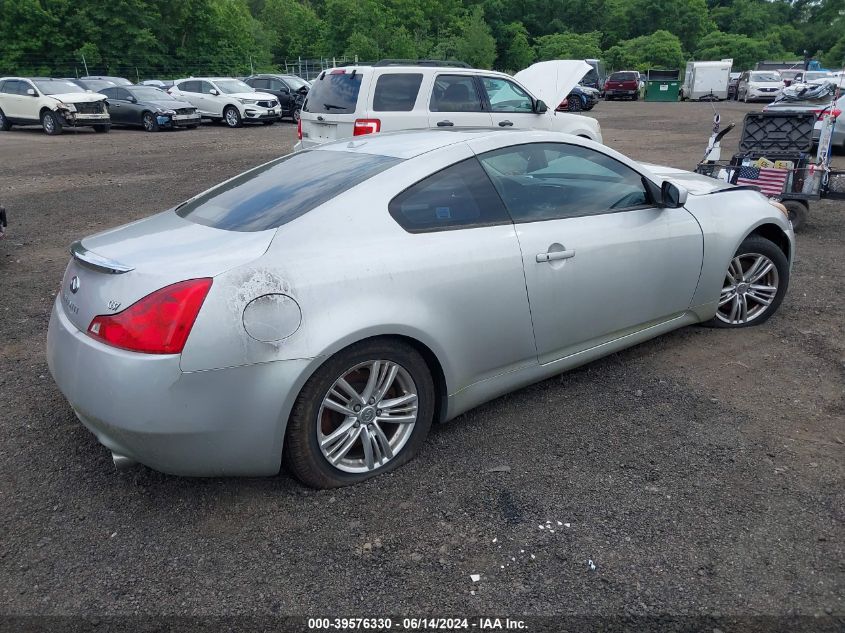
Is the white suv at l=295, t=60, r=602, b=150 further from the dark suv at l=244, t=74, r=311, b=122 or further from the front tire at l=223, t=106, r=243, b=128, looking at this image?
the dark suv at l=244, t=74, r=311, b=122

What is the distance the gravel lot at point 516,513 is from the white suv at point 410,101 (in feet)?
18.7

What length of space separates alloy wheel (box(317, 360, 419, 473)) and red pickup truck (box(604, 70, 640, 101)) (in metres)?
44.6

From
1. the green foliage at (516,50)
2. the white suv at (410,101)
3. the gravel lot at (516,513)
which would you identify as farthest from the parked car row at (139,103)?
the green foliage at (516,50)

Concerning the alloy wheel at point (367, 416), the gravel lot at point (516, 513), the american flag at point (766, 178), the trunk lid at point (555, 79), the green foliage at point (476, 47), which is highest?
the green foliage at point (476, 47)

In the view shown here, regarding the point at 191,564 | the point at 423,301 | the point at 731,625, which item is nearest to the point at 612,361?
the point at 423,301

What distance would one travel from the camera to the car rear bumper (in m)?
2.57

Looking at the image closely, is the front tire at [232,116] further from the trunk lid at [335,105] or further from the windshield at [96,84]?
the trunk lid at [335,105]

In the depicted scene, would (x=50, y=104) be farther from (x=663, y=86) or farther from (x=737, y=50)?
(x=737, y=50)

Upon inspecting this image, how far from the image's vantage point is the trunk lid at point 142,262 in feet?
8.79

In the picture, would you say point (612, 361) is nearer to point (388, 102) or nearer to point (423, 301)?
point (423, 301)

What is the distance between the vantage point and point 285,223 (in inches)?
117

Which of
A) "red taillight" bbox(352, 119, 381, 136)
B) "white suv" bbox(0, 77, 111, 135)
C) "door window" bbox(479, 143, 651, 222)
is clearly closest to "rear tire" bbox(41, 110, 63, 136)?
"white suv" bbox(0, 77, 111, 135)

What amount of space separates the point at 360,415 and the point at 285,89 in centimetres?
2440

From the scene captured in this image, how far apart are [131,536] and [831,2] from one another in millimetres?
120099
